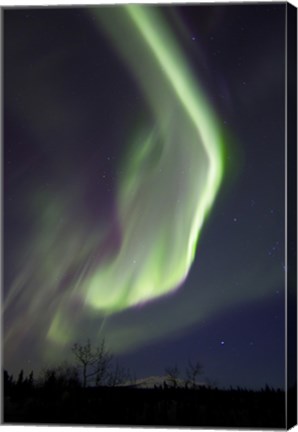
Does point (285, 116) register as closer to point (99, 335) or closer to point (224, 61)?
point (224, 61)

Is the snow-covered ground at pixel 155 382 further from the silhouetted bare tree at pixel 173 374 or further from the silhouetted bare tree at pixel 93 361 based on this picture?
the silhouetted bare tree at pixel 93 361

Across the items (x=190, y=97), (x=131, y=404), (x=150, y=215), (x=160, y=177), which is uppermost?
(x=190, y=97)

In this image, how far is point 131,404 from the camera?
347 inches

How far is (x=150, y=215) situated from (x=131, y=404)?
3.97ft

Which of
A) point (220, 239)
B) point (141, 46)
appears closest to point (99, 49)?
point (141, 46)

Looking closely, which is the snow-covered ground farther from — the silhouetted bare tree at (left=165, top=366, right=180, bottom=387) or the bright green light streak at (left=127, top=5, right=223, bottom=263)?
the bright green light streak at (left=127, top=5, right=223, bottom=263)

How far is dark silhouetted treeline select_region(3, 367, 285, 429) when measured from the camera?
8.64 meters

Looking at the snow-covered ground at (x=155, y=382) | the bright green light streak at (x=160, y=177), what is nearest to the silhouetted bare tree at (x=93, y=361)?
the snow-covered ground at (x=155, y=382)

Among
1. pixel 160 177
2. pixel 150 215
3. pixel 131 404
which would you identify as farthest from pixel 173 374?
pixel 160 177

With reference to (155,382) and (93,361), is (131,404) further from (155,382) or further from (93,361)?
(93,361)

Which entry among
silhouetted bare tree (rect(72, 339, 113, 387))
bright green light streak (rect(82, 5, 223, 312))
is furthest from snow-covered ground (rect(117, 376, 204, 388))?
bright green light streak (rect(82, 5, 223, 312))

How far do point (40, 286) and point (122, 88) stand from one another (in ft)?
4.50

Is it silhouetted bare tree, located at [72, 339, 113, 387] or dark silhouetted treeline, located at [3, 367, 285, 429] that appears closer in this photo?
dark silhouetted treeline, located at [3, 367, 285, 429]

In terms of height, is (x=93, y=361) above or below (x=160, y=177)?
below
